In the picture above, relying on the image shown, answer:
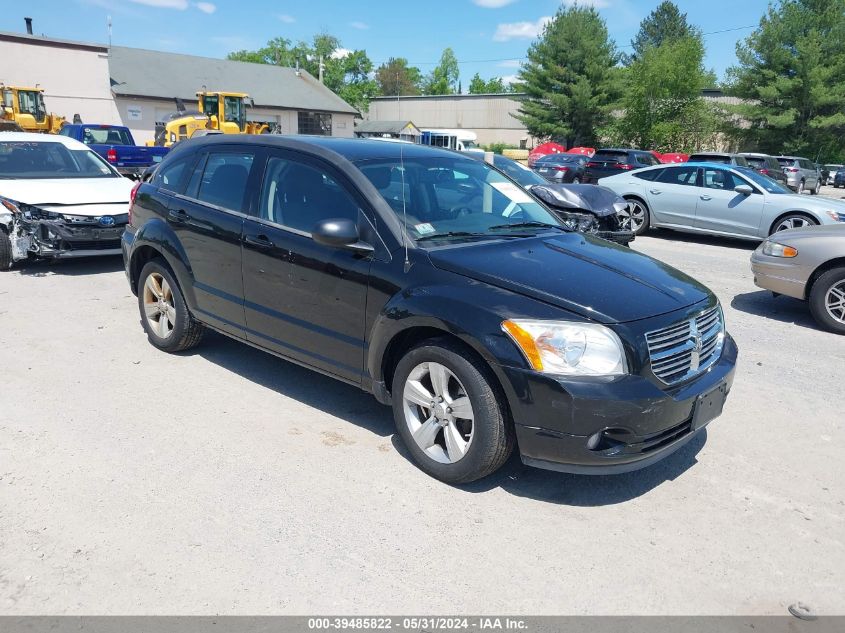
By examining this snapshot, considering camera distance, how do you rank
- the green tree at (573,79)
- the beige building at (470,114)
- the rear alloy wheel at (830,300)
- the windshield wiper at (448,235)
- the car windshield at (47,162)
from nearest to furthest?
1. the windshield wiper at (448,235)
2. the rear alloy wheel at (830,300)
3. the car windshield at (47,162)
4. the green tree at (573,79)
5. the beige building at (470,114)

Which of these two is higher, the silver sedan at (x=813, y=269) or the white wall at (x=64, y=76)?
the white wall at (x=64, y=76)

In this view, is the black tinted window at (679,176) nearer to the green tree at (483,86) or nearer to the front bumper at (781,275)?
the front bumper at (781,275)

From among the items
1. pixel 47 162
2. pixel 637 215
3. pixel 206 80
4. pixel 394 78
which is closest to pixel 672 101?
pixel 206 80

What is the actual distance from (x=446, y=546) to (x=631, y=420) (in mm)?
1065

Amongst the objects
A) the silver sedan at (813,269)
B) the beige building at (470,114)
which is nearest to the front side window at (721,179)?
the silver sedan at (813,269)

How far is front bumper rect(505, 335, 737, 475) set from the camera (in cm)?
317

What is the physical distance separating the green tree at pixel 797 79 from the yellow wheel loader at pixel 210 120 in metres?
32.5

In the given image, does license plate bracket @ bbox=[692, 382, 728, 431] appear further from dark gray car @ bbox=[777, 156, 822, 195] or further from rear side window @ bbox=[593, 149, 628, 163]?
dark gray car @ bbox=[777, 156, 822, 195]

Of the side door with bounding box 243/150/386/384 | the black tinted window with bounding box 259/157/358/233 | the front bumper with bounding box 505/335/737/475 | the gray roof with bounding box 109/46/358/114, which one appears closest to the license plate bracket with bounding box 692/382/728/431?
the front bumper with bounding box 505/335/737/475

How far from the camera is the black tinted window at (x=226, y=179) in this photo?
4.76 m

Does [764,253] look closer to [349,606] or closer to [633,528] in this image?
[633,528]

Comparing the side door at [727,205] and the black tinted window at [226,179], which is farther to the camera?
the side door at [727,205]

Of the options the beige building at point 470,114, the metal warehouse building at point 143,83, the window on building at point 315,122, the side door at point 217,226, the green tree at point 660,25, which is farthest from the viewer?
the green tree at point 660,25

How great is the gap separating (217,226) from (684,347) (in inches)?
127
